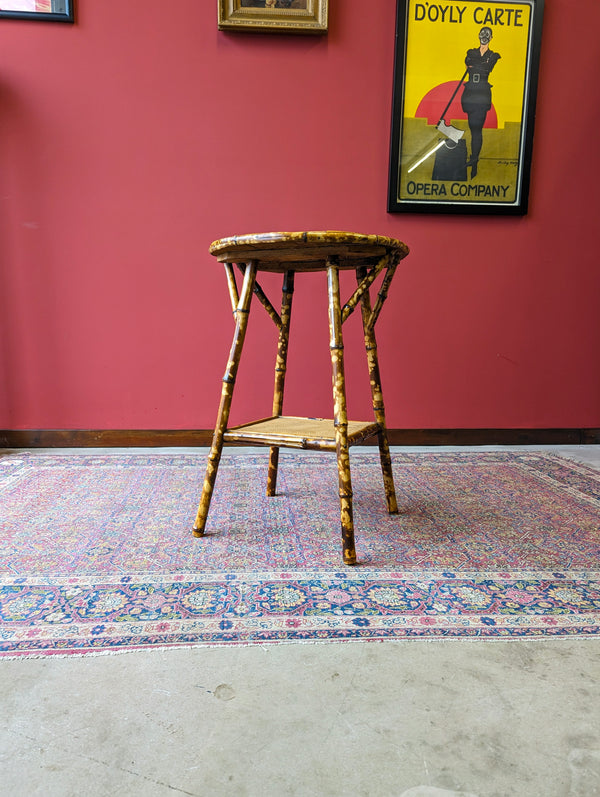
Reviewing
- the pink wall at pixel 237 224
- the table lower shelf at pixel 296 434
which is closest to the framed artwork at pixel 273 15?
the pink wall at pixel 237 224

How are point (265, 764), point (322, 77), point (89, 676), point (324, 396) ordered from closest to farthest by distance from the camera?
point (265, 764)
point (89, 676)
point (322, 77)
point (324, 396)

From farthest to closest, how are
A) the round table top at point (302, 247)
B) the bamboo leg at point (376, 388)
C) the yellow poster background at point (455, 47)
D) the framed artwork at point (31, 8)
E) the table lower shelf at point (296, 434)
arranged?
the yellow poster background at point (455, 47) → the framed artwork at point (31, 8) → the bamboo leg at point (376, 388) → the table lower shelf at point (296, 434) → the round table top at point (302, 247)

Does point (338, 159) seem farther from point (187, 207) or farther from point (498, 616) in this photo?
point (498, 616)

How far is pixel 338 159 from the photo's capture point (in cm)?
253

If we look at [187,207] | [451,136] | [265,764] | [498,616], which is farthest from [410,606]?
[451,136]

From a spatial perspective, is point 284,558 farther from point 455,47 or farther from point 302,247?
point 455,47

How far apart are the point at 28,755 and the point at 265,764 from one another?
13.6 inches

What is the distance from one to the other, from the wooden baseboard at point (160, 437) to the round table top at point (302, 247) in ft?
4.12

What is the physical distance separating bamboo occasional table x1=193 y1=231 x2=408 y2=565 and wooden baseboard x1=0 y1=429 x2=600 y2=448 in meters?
0.99

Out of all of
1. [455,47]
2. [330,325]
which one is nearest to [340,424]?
[330,325]

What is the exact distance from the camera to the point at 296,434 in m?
1.51

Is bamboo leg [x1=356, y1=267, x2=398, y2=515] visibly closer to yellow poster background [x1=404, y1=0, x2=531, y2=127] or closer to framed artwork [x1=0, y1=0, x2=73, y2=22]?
yellow poster background [x1=404, y1=0, x2=531, y2=127]

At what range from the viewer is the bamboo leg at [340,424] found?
1.37 m

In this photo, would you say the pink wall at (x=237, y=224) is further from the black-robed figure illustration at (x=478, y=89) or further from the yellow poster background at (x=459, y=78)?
the black-robed figure illustration at (x=478, y=89)
